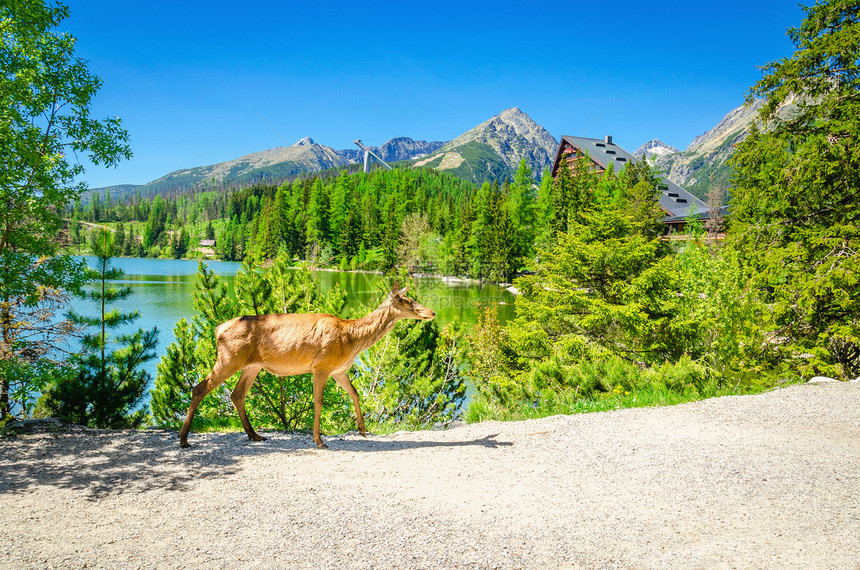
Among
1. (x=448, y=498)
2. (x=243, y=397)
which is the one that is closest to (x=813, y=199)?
(x=448, y=498)

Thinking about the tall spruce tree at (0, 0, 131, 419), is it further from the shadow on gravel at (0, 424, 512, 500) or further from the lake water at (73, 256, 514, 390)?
the lake water at (73, 256, 514, 390)

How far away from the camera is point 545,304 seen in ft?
55.3

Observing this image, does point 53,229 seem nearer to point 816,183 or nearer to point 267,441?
point 267,441

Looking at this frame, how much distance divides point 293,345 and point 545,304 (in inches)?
485

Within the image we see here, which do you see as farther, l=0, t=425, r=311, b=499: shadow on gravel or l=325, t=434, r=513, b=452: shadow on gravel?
l=325, t=434, r=513, b=452: shadow on gravel

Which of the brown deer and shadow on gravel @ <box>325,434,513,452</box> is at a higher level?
the brown deer

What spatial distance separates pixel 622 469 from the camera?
5383 mm

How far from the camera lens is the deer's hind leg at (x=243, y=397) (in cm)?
634

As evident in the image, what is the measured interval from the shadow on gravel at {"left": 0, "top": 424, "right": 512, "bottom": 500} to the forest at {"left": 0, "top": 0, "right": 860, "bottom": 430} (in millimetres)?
857

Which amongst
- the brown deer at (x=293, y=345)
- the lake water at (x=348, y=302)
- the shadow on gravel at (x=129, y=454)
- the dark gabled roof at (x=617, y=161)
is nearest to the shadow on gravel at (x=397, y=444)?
the shadow on gravel at (x=129, y=454)

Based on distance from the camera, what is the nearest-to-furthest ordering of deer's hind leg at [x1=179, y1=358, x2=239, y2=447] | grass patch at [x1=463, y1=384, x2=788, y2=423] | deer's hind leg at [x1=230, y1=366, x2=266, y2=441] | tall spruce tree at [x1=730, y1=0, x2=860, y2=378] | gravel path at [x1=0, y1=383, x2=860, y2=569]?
1. gravel path at [x1=0, y1=383, x2=860, y2=569]
2. deer's hind leg at [x1=179, y1=358, x2=239, y2=447]
3. deer's hind leg at [x1=230, y1=366, x2=266, y2=441]
4. grass patch at [x1=463, y1=384, x2=788, y2=423]
5. tall spruce tree at [x1=730, y1=0, x2=860, y2=378]

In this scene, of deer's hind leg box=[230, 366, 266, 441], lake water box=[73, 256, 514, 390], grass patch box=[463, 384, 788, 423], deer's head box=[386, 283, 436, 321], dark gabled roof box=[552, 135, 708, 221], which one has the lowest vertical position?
lake water box=[73, 256, 514, 390]

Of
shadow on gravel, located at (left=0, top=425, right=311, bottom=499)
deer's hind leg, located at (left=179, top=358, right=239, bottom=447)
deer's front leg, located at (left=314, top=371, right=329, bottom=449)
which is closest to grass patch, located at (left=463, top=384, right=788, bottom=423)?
deer's front leg, located at (left=314, top=371, right=329, bottom=449)

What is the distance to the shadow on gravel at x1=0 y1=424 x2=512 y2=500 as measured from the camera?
15.4ft
